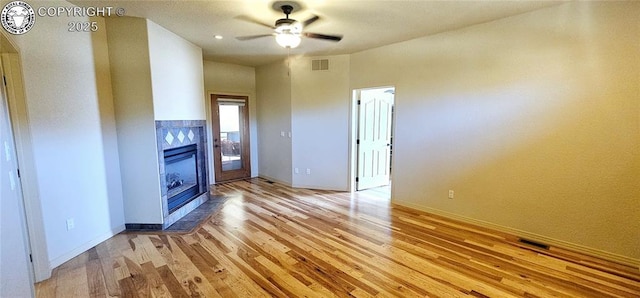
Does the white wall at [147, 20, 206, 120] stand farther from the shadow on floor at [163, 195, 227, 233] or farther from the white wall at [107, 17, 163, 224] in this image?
the shadow on floor at [163, 195, 227, 233]

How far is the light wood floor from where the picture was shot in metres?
2.28

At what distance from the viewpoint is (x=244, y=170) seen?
21.3ft

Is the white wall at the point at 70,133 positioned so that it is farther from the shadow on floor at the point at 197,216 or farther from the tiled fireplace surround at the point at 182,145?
the shadow on floor at the point at 197,216

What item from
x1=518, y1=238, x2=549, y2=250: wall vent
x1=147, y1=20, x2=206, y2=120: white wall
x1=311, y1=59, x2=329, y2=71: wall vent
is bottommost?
x1=518, y1=238, x2=549, y2=250: wall vent

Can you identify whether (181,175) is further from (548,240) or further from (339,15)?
(548,240)

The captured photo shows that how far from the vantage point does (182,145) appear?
13.0ft

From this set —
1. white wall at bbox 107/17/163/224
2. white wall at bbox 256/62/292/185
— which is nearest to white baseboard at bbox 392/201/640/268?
white wall at bbox 256/62/292/185

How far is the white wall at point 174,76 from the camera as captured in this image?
3318 mm

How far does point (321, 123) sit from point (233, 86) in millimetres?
2359

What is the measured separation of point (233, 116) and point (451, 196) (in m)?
4.88

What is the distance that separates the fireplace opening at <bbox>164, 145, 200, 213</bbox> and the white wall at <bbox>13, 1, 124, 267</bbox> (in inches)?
24.5

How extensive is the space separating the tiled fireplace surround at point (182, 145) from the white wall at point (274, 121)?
1.74m

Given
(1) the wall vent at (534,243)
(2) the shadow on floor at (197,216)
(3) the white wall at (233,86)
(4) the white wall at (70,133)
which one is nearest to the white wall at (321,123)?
(3) the white wall at (233,86)

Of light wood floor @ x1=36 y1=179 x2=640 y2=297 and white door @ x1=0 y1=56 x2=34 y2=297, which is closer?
white door @ x1=0 y1=56 x2=34 y2=297
